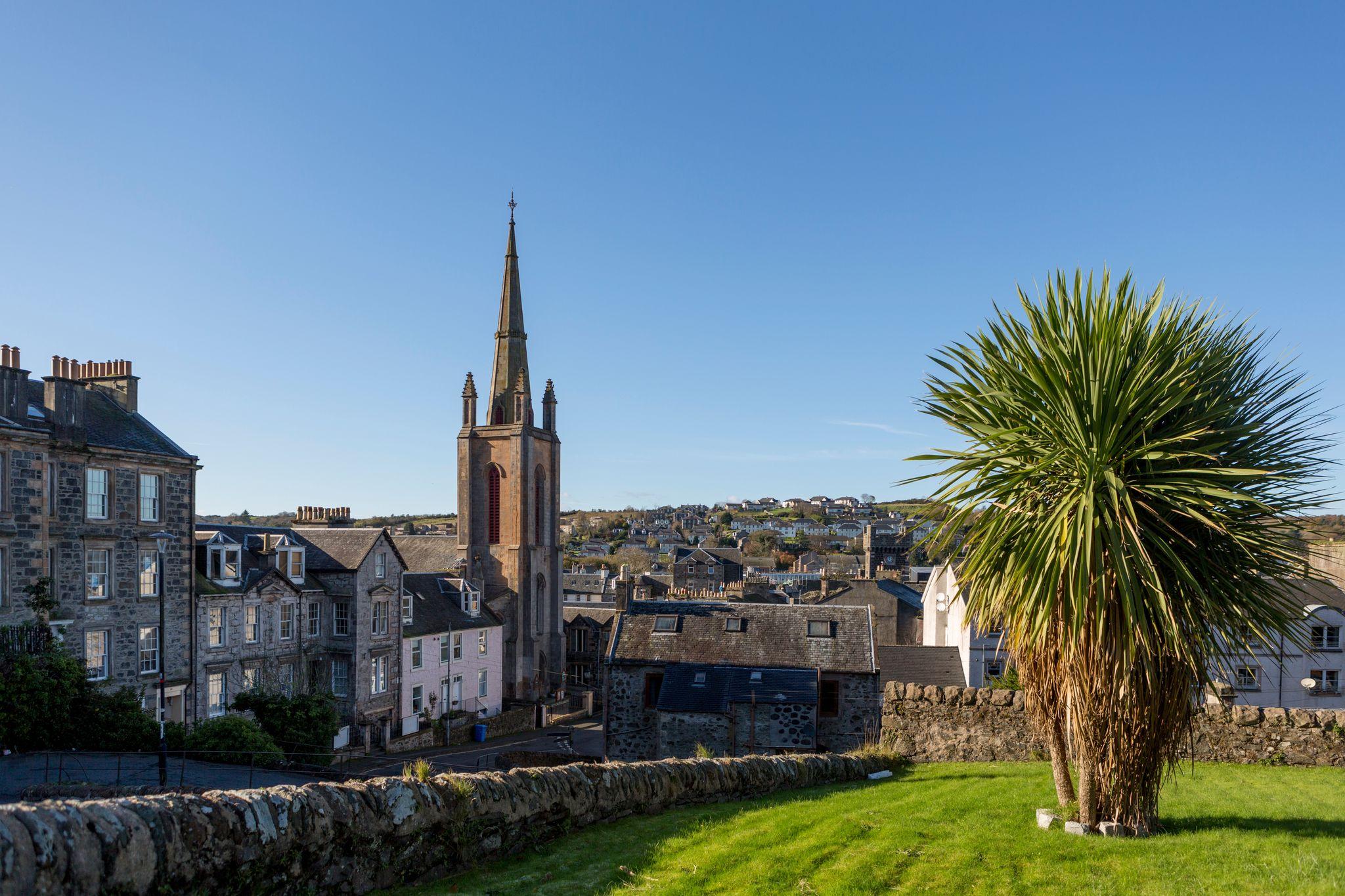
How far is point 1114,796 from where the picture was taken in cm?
937

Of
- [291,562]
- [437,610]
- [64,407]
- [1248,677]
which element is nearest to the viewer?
[1248,677]

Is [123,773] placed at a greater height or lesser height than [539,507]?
lesser

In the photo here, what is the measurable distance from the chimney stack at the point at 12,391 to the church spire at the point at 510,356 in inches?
1641

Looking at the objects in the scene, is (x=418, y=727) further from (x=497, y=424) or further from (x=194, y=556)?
(x=497, y=424)

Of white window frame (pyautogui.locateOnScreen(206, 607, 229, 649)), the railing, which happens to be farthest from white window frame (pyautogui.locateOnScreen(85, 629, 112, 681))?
the railing

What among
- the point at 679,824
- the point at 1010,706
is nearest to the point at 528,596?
the point at 1010,706

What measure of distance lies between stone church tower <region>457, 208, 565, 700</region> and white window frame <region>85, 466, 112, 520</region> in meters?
36.7

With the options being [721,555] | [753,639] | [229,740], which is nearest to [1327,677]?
[753,639]

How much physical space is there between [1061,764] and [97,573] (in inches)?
1136

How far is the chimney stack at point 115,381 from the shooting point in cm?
3095

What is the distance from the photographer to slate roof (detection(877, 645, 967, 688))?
39094 millimetres

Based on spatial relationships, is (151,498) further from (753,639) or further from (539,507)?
(539,507)

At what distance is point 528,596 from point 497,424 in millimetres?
13510

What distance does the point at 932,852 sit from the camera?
28.8 ft
